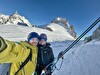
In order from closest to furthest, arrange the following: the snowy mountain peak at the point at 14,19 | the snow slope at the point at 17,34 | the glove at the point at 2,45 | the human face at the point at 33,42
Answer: the glove at the point at 2,45, the human face at the point at 33,42, the snow slope at the point at 17,34, the snowy mountain peak at the point at 14,19

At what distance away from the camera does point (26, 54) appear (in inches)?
84.2

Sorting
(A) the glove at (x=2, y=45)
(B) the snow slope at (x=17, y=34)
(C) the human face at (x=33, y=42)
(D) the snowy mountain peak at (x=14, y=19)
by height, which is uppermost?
(D) the snowy mountain peak at (x=14, y=19)

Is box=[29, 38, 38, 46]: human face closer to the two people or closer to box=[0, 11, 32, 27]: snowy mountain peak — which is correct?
the two people

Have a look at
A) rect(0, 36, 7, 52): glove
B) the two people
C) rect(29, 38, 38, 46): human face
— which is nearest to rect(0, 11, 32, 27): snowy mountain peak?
the two people

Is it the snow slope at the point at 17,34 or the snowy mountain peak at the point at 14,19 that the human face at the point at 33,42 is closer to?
the snow slope at the point at 17,34

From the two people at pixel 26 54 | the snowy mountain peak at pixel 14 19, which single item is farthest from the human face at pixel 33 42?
the snowy mountain peak at pixel 14 19

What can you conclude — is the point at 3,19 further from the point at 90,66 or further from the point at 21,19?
the point at 90,66

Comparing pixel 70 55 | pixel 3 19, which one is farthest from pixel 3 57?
pixel 3 19

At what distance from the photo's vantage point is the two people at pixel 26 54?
158cm

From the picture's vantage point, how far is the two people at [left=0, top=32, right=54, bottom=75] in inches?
62.1

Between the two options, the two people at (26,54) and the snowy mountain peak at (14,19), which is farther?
the snowy mountain peak at (14,19)

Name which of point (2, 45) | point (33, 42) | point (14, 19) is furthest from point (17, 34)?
point (14, 19)

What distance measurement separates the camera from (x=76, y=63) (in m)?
11.2

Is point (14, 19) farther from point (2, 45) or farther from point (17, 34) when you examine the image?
point (2, 45)
